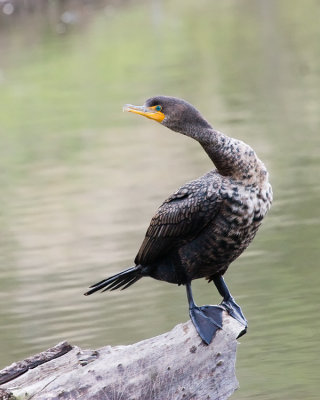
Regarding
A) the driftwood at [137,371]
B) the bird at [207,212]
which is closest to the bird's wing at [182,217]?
the bird at [207,212]

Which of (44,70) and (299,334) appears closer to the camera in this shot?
(299,334)

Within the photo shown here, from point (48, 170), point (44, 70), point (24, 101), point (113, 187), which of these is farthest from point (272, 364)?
point (44, 70)

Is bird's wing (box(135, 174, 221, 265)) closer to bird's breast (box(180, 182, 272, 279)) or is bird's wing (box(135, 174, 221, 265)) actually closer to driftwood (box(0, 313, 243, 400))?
bird's breast (box(180, 182, 272, 279))

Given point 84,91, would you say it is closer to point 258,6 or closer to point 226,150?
point 258,6

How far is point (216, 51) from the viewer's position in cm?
1988

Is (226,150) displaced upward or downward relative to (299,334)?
upward

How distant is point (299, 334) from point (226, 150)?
6.37 ft

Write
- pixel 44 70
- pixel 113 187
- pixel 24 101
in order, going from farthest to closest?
1. pixel 44 70
2. pixel 24 101
3. pixel 113 187

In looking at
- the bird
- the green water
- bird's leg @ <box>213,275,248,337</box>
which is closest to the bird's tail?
the bird

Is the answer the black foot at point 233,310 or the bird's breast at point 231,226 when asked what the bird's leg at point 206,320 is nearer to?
the black foot at point 233,310

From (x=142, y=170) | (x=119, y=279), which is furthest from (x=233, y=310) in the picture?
(x=142, y=170)

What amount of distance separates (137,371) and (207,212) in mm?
693

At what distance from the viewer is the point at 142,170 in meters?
11.4

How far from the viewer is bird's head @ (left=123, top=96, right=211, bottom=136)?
4730 mm
